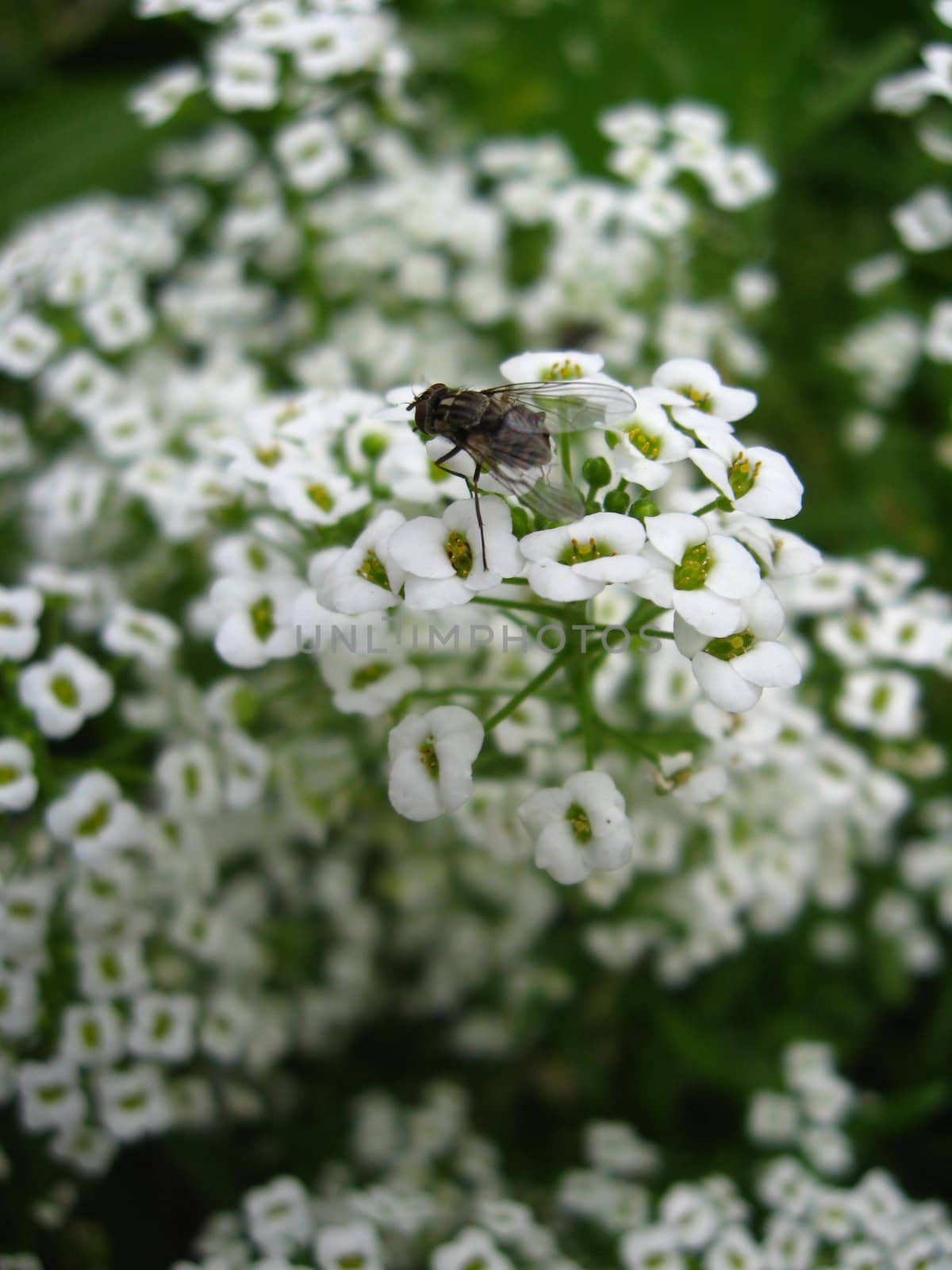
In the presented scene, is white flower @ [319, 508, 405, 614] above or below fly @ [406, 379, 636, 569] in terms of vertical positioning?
below

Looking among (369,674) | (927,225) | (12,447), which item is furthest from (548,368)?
(12,447)

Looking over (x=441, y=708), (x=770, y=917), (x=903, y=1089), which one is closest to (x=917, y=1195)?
(x=903, y=1089)

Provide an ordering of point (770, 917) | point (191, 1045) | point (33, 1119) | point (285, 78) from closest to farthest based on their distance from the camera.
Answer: point (33, 1119) < point (191, 1045) < point (770, 917) < point (285, 78)

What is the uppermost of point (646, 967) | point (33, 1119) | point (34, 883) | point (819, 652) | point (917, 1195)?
point (34, 883)

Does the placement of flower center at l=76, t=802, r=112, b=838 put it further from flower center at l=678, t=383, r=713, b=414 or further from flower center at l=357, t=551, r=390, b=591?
flower center at l=678, t=383, r=713, b=414

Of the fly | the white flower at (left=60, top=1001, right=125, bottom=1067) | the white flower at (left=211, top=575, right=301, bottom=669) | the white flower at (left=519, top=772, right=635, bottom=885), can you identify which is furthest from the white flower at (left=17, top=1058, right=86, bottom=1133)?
the fly

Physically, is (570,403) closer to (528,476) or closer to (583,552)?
(528,476)

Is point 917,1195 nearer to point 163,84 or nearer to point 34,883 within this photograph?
point 34,883

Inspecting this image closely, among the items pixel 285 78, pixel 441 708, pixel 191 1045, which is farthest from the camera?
pixel 285 78

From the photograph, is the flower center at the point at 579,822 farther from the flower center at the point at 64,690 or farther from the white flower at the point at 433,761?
the flower center at the point at 64,690

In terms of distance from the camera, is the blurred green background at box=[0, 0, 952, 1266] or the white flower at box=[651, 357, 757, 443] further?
the blurred green background at box=[0, 0, 952, 1266]
